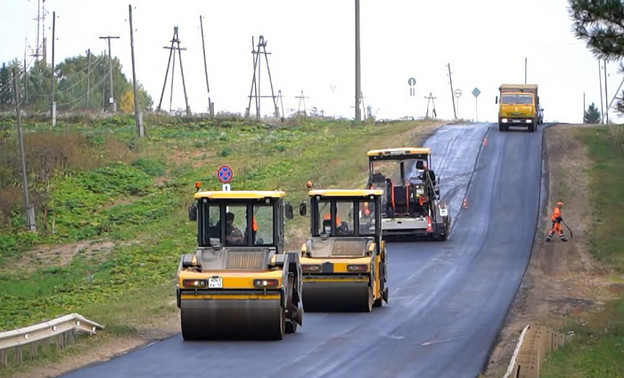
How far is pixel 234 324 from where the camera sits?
62.1 feet

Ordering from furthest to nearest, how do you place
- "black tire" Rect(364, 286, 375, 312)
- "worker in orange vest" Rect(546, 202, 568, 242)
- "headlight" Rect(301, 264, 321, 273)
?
"worker in orange vest" Rect(546, 202, 568, 242) < "black tire" Rect(364, 286, 375, 312) < "headlight" Rect(301, 264, 321, 273)

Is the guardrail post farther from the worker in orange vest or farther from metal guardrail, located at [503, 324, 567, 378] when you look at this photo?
the worker in orange vest

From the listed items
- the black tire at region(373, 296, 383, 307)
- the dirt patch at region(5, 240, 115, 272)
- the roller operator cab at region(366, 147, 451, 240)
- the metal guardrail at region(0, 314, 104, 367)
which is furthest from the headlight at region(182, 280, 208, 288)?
the dirt patch at region(5, 240, 115, 272)

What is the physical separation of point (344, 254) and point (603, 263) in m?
13.0

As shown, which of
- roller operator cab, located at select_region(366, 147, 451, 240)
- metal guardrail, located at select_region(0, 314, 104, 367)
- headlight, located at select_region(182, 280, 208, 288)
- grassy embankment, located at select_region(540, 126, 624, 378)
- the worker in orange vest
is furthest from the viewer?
roller operator cab, located at select_region(366, 147, 451, 240)

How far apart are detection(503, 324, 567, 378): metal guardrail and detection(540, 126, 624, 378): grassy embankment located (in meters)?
0.20

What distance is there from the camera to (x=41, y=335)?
58.4ft

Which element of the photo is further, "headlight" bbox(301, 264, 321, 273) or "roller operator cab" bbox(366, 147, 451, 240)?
"roller operator cab" bbox(366, 147, 451, 240)

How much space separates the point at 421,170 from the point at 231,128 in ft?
111

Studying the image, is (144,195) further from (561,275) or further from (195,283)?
(195,283)

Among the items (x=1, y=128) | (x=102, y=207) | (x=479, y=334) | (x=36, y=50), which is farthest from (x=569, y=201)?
(x=36, y=50)

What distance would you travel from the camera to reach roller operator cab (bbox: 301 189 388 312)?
2302 centimetres

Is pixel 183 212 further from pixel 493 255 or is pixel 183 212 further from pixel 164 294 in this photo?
pixel 164 294

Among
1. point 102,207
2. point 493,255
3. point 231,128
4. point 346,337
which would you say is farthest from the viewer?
point 231,128
